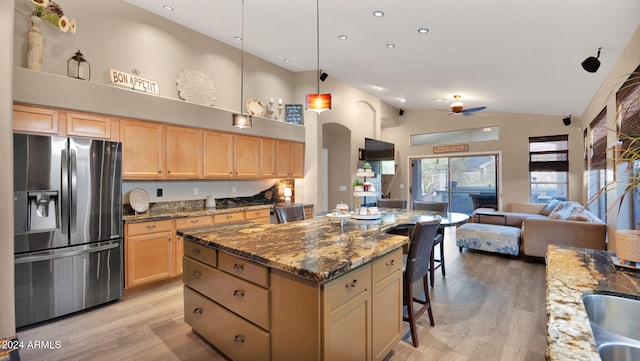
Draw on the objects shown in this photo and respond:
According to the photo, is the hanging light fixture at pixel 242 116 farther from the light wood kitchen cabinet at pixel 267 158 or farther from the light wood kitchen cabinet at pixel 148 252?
the light wood kitchen cabinet at pixel 148 252

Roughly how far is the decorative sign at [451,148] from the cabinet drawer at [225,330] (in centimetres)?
795

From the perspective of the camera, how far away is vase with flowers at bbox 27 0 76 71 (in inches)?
117

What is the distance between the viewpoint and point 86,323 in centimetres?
286

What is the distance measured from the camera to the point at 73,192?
297 centimetres

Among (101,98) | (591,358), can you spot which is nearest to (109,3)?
(101,98)

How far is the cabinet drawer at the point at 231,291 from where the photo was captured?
5.90 ft

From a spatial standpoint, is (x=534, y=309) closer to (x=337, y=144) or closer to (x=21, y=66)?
(x=337, y=144)

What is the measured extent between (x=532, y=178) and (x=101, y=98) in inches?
355

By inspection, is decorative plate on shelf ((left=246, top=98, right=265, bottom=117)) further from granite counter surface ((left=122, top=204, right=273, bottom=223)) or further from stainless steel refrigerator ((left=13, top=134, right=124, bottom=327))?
stainless steel refrigerator ((left=13, top=134, right=124, bottom=327))

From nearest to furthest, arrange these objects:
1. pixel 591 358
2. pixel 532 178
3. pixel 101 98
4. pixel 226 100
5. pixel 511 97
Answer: pixel 591 358, pixel 101 98, pixel 226 100, pixel 511 97, pixel 532 178

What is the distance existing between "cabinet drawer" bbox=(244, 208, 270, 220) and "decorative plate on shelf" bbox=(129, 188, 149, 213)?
139cm

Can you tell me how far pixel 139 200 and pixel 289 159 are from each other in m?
2.62

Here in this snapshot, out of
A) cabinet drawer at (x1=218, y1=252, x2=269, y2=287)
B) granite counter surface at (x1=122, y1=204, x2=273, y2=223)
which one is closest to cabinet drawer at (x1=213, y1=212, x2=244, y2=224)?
granite counter surface at (x1=122, y1=204, x2=273, y2=223)

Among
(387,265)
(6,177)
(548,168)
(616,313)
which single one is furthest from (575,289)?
(548,168)
